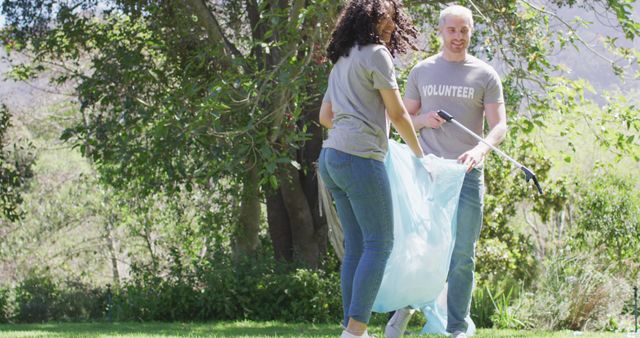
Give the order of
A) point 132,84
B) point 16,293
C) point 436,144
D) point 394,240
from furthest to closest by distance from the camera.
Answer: point 16,293
point 132,84
point 436,144
point 394,240

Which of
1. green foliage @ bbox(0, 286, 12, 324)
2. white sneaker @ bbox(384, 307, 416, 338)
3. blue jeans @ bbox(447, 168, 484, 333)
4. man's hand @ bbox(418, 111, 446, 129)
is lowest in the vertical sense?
green foliage @ bbox(0, 286, 12, 324)

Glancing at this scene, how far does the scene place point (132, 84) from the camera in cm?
1138

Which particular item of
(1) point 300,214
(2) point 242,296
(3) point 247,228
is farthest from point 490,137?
(3) point 247,228

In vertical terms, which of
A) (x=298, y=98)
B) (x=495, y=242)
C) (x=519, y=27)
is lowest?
(x=495, y=242)

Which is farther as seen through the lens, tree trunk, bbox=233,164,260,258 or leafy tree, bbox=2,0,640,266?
tree trunk, bbox=233,164,260,258

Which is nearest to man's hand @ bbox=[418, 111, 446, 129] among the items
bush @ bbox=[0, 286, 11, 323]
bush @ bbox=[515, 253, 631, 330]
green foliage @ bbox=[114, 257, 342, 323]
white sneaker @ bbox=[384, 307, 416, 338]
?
white sneaker @ bbox=[384, 307, 416, 338]

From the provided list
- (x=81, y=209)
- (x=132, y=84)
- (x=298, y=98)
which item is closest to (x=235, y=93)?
(x=298, y=98)

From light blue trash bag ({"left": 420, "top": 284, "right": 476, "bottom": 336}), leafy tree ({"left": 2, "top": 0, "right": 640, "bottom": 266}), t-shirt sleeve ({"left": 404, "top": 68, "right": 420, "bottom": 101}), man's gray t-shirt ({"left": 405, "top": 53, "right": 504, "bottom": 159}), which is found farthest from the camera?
leafy tree ({"left": 2, "top": 0, "right": 640, "bottom": 266})

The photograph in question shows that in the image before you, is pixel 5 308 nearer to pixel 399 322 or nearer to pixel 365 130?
pixel 399 322

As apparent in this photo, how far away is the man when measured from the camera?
16.0 feet

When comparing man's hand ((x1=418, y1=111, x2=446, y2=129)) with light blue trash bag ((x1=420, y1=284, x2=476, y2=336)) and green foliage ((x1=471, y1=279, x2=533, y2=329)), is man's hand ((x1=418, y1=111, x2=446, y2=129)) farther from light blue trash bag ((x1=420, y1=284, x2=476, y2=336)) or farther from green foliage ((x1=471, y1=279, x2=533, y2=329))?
green foliage ((x1=471, y1=279, x2=533, y2=329))

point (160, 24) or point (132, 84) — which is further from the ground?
point (160, 24)

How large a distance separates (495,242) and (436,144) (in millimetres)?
8476

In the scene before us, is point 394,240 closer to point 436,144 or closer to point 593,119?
point 436,144
